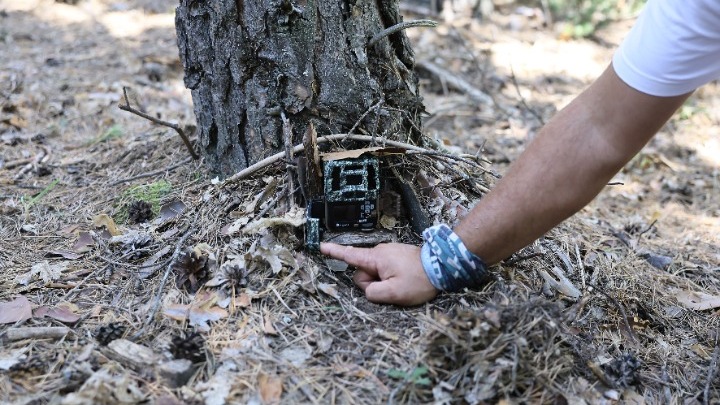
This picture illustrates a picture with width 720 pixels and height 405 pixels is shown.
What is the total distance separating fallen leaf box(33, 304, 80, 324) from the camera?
2.25m

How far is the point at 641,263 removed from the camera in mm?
3160

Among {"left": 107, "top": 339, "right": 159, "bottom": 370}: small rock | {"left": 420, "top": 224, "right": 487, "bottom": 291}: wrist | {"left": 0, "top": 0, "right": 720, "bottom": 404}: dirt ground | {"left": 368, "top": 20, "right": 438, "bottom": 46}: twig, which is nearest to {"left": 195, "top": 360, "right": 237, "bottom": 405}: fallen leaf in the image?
{"left": 0, "top": 0, "right": 720, "bottom": 404}: dirt ground

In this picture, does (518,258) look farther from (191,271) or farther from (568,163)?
(191,271)

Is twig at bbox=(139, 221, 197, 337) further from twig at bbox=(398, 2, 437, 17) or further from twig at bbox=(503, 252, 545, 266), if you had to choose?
twig at bbox=(398, 2, 437, 17)

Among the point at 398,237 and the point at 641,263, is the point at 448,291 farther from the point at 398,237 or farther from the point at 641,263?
the point at 641,263

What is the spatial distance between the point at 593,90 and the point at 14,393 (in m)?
2.24

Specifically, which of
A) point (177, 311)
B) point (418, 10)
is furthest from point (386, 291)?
point (418, 10)

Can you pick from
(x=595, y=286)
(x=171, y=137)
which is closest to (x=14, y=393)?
(x=171, y=137)

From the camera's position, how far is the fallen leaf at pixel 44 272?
Answer: 2.50m

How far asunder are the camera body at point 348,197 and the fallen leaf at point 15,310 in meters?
1.19

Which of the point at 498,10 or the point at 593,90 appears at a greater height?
the point at 593,90

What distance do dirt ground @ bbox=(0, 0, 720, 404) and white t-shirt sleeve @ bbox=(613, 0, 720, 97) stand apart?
0.87 meters

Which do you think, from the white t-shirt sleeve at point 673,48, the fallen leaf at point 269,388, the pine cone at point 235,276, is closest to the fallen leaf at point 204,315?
the pine cone at point 235,276

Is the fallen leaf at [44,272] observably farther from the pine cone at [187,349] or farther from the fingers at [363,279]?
the fingers at [363,279]
